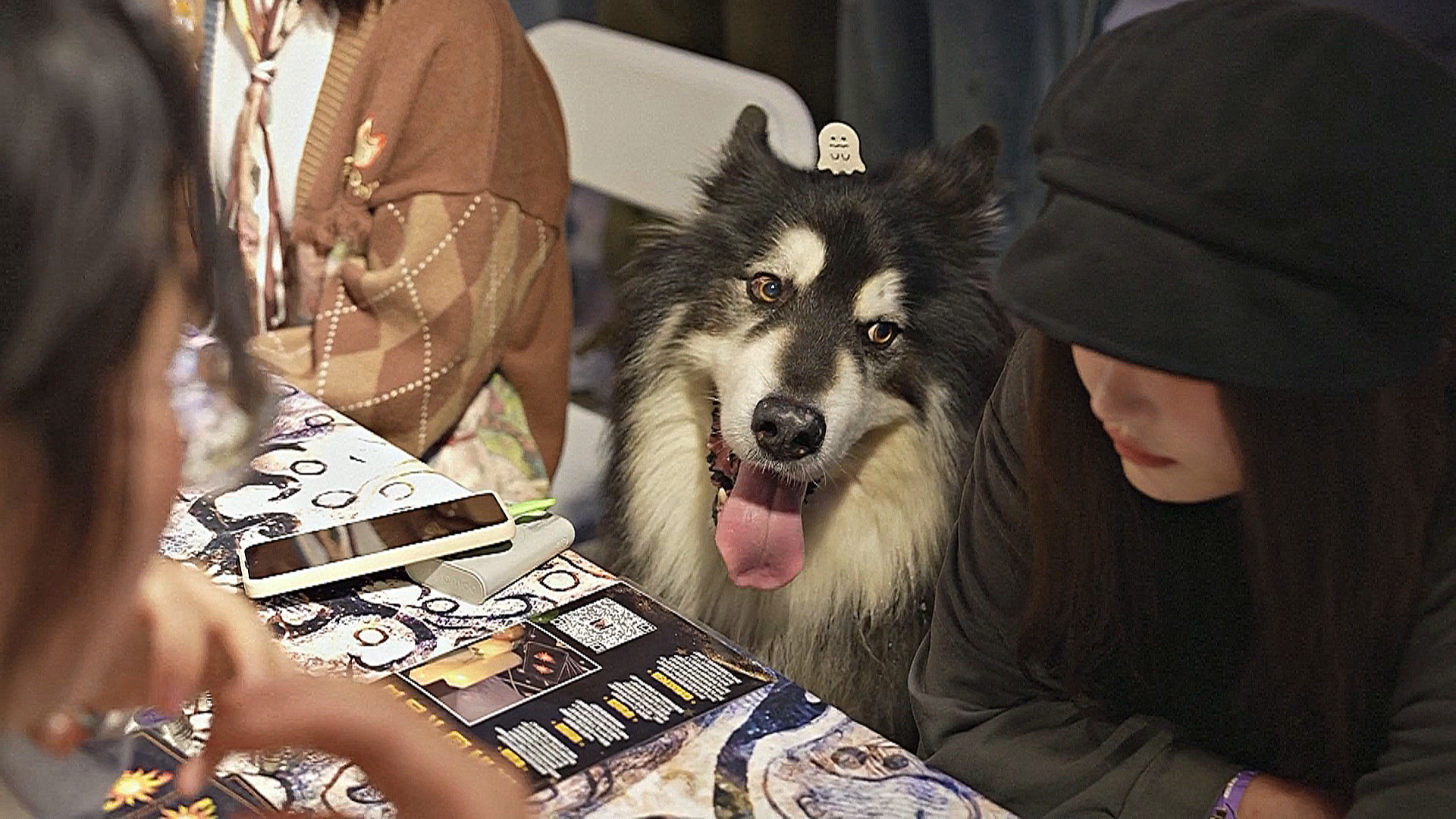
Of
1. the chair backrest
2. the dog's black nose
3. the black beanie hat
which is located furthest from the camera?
the chair backrest

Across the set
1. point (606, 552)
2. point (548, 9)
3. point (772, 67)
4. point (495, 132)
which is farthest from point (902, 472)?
point (548, 9)

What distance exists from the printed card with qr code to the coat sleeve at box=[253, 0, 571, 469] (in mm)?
639

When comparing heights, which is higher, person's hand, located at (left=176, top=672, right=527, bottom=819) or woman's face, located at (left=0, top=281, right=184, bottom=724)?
woman's face, located at (left=0, top=281, right=184, bottom=724)

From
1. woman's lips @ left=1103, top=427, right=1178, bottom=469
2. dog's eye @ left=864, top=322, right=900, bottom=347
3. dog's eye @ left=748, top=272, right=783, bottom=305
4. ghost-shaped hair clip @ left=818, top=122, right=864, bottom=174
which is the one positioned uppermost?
ghost-shaped hair clip @ left=818, top=122, right=864, bottom=174

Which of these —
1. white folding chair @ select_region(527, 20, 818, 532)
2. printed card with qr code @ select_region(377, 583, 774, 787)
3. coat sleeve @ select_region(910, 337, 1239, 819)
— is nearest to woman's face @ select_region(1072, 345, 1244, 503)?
coat sleeve @ select_region(910, 337, 1239, 819)

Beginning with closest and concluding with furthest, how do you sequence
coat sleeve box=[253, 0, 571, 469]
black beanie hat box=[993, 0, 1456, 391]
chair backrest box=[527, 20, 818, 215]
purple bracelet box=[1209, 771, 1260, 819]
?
black beanie hat box=[993, 0, 1456, 391], purple bracelet box=[1209, 771, 1260, 819], coat sleeve box=[253, 0, 571, 469], chair backrest box=[527, 20, 818, 215]

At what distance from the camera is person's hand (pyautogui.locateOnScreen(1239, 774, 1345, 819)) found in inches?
33.5

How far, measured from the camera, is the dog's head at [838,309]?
120 cm

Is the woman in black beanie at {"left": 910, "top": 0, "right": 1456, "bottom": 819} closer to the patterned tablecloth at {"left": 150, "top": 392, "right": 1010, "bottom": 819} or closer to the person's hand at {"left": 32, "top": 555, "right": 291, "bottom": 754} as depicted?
the patterned tablecloth at {"left": 150, "top": 392, "right": 1010, "bottom": 819}

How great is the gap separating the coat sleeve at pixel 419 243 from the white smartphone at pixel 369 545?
1.69 ft

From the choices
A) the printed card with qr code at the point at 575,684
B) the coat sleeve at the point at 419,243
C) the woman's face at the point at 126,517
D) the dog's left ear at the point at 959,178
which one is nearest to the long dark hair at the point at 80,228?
the woman's face at the point at 126,517

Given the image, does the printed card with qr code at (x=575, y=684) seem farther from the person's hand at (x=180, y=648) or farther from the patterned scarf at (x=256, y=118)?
the patterned scarf at (x=256, y=118)

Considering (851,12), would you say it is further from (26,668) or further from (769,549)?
(26,668)

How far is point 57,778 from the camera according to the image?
47cm
